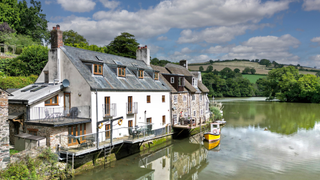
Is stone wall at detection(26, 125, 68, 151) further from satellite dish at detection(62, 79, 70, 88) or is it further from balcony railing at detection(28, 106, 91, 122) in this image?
satellite dish at detection(62, 79, 70, 88)

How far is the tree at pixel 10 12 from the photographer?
139ft

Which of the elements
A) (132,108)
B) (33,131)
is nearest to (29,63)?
(132,108)

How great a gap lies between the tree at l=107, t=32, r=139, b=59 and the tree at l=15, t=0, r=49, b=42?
16.3 meters

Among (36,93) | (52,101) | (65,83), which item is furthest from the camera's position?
(65,83)

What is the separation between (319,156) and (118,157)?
17.9 metres

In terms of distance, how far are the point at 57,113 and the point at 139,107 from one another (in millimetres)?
7536

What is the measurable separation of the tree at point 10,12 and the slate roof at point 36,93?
3356 centimetres

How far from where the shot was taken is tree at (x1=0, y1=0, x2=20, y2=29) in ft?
139

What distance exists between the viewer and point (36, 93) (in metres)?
16.5

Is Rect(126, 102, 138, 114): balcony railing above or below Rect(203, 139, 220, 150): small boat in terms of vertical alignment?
above

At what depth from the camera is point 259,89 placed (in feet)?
391

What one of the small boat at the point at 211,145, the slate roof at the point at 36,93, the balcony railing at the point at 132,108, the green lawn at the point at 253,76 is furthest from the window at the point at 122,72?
the green lawn at the point at 253,76

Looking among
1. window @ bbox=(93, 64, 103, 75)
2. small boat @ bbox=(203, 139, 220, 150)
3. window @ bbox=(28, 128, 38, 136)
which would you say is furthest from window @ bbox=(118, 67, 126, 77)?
small boat @ bbox=(203, 139, 220, 150)

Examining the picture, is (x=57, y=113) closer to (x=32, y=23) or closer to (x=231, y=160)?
(x=231, y=160)
